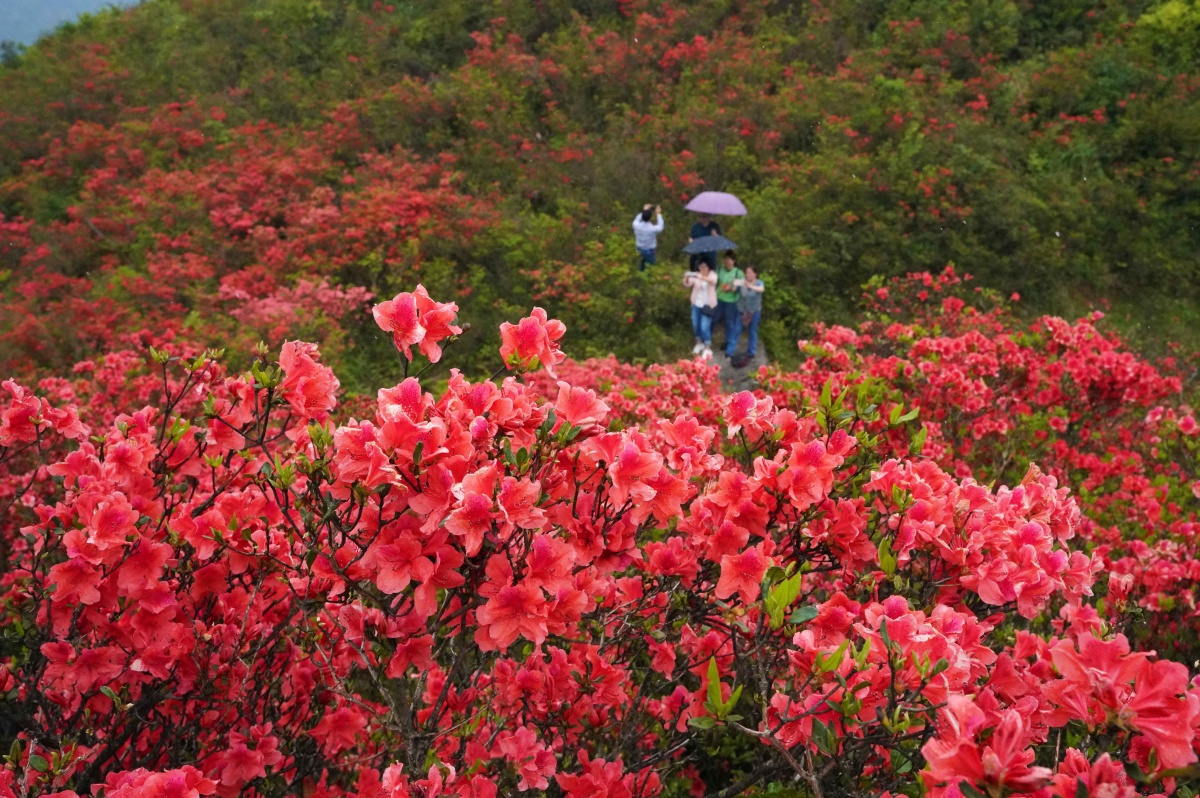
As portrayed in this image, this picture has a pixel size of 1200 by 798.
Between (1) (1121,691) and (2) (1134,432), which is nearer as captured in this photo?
(1) (1121,691)

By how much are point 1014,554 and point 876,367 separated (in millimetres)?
2680

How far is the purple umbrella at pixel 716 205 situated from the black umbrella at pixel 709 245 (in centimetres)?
60

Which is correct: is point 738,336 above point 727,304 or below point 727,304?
below

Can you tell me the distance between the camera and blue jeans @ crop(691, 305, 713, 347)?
24.5ft

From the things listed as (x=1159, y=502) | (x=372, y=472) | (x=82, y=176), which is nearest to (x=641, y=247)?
(x=1159, y=502)

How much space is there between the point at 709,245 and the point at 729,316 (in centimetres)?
79

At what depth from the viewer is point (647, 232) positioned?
27.7ft

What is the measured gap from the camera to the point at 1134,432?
15.6ft

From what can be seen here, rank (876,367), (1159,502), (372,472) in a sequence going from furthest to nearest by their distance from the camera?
(876,367), (1159,502), (372,472)

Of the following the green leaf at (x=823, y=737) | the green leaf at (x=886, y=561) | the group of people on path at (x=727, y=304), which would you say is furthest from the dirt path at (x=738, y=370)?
the green leaf at (x=823, y=737)

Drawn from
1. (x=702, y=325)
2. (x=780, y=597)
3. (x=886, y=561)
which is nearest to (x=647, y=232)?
(x=702, y=325)

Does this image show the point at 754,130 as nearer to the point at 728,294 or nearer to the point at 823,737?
the point at 728,294

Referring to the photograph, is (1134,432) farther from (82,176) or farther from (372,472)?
(82,176)

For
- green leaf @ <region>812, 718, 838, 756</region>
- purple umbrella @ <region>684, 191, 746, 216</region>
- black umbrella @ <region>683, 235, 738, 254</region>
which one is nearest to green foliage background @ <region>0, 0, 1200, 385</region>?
purple umbrella @ <region>684, 191, 746, 216</region>
